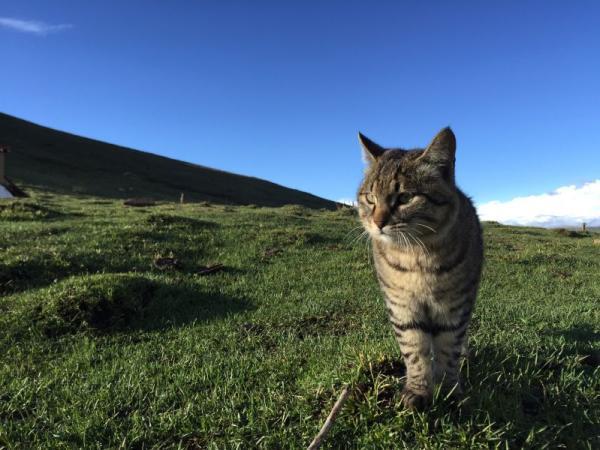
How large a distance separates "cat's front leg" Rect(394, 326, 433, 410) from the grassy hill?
46134mm

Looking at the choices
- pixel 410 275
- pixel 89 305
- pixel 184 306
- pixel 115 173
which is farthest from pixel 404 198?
pixel 115 173

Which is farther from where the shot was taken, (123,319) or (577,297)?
(577,297)

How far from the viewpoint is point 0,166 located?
38.3m

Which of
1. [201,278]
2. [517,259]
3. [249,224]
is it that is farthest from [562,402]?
[249,224]

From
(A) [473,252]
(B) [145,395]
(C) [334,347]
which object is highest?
(A) [473,252]

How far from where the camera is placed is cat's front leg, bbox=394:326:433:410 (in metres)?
4.29

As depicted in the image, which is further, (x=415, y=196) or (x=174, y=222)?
(x=174, y=222)

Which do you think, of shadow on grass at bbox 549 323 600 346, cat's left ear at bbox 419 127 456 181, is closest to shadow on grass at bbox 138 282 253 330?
cat's left ear at bbox 419 127 456 181

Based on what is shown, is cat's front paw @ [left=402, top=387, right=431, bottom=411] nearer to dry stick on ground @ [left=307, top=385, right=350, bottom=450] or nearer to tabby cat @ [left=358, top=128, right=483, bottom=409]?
tabby cat @ [left=358, top=128, right=483, bottom=409]

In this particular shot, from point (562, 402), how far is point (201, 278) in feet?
26.1

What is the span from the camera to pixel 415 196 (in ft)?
14.9

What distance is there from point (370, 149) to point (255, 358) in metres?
3.00

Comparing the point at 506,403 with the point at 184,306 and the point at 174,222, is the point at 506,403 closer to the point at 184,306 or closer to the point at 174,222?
the point at 184,306

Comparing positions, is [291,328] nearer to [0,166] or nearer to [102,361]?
[102,361]
